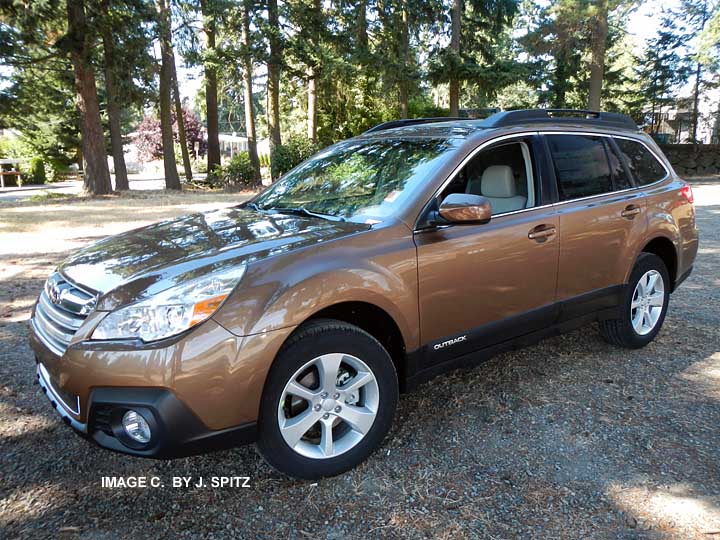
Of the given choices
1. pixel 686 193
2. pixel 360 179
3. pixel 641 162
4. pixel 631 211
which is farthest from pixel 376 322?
pixel 686 193

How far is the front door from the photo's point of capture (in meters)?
3.09

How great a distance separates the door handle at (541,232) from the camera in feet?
11.5

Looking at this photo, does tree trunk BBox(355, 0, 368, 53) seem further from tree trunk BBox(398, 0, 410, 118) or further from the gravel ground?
the gravel ground

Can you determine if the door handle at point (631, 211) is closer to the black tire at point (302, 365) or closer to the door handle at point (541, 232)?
the door handle at point (541, 232)

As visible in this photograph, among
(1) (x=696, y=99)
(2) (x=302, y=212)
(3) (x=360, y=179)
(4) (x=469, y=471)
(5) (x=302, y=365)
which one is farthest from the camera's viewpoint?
(1) (x=696, y=99)

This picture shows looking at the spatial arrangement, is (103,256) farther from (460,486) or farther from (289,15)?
(289,15)

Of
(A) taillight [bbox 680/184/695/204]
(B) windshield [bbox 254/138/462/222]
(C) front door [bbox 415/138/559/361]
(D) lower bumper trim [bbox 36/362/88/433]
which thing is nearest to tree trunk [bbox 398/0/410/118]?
(A) taillight [bbox 680/184/695/204]

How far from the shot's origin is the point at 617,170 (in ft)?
13.9

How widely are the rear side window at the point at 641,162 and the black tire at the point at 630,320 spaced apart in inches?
24.1

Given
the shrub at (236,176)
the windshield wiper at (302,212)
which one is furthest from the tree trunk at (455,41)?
the windshield wiper at (302,212)

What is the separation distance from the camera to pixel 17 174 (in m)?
26.5

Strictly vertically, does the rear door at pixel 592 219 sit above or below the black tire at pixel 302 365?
above

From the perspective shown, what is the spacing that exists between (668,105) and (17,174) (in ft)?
105

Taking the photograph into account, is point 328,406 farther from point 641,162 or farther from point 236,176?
point 236,176
